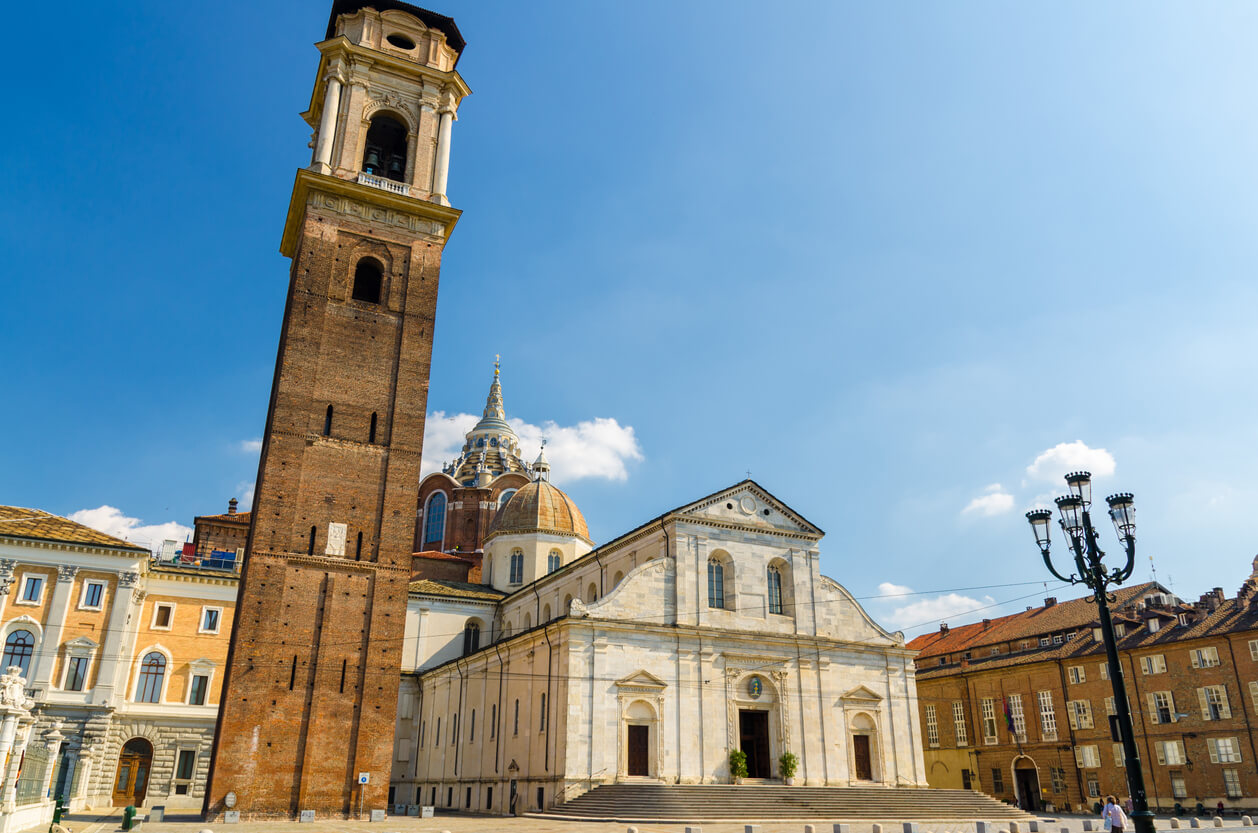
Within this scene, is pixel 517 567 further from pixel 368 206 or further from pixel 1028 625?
pixel 1028 625

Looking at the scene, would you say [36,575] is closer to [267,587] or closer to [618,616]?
→ [267,587]

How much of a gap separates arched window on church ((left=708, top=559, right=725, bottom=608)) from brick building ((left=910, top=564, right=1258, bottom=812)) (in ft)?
63.1

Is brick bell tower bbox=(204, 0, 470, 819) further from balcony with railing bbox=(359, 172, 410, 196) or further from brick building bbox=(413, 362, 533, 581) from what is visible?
brick building bbox=(413, 362, 533, 581)

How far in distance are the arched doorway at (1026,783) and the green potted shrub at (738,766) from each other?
71.9 feet

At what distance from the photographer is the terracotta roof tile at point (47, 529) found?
128 ft

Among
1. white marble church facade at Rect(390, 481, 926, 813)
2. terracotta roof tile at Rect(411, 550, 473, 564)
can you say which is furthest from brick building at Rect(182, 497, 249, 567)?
white marble church facade at Rect(390, 481, 926, 813)

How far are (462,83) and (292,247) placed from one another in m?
10.6

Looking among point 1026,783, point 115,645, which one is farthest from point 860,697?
point 115,645

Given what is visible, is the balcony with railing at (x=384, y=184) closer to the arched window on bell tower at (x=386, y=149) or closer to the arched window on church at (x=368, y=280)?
the arched window on bell tower at (x=386, y=149)

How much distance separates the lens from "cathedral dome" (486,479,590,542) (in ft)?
175

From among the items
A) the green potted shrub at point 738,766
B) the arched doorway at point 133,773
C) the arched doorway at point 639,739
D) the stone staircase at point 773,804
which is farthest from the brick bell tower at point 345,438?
the arched doorway at point 133,773

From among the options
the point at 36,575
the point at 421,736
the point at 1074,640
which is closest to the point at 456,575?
the point at 421,736

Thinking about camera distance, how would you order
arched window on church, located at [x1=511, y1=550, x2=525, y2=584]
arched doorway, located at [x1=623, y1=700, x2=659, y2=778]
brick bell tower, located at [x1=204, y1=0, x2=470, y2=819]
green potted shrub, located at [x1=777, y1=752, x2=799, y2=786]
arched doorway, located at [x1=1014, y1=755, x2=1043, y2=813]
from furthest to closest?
arched window on church, located at [x1=511, y1=550, x2=525, y2=584], arched doorway, located at [x1=1014, y1=755, x2=1043, y2=813], green potted shrub, located at [x1=777, y1=752, x2=799, y2=786], arched doorway, located at [x1=623, y1=700, x2=659, y2=778], brick bell tower, located at [x1=204, y1=0, x2=470, y2=819]

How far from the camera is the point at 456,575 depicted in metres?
60.1
